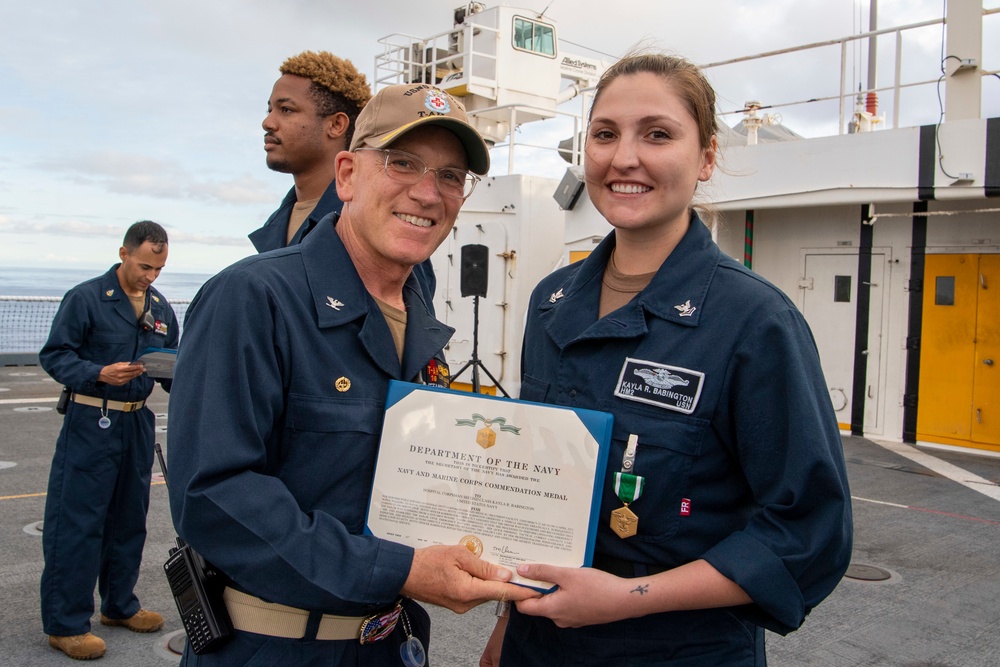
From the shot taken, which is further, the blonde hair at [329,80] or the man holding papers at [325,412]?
the blonde hair at [329,80]

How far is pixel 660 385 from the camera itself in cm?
184

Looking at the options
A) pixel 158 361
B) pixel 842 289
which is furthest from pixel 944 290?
pixel 158 361

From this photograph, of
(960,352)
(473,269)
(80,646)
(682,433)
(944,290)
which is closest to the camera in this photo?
(682,433)

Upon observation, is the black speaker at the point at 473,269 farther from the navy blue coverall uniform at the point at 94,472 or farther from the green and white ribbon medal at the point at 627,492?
the green and white ribbon medal at the point at 627,492

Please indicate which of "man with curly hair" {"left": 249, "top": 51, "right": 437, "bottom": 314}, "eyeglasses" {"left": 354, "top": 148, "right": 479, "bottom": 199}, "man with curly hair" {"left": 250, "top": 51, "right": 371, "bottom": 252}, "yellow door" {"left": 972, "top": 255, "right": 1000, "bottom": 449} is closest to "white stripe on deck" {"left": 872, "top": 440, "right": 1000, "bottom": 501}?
"yellow door" {"left": 972, "top": 255, "right": 1000, "bottom": 449}

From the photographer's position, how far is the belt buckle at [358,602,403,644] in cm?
181

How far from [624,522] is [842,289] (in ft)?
35.1

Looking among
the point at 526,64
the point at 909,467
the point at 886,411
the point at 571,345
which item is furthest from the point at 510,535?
the point at 526,64

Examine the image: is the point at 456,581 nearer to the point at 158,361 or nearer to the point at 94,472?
the point at 158,361

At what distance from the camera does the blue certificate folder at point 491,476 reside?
176 cm

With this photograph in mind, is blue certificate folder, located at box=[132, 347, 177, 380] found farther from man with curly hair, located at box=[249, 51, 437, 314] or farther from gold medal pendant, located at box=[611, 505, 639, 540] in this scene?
gold medal pendant, located at box=[611, 505, 639, 540]

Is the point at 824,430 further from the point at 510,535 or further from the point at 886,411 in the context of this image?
the point at 886,411

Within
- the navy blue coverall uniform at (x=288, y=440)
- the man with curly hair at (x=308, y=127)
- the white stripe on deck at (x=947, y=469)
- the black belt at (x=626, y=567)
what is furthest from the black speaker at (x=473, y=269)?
the black belt at (x=626, y=567)

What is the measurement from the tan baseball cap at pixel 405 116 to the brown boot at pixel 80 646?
350cm
